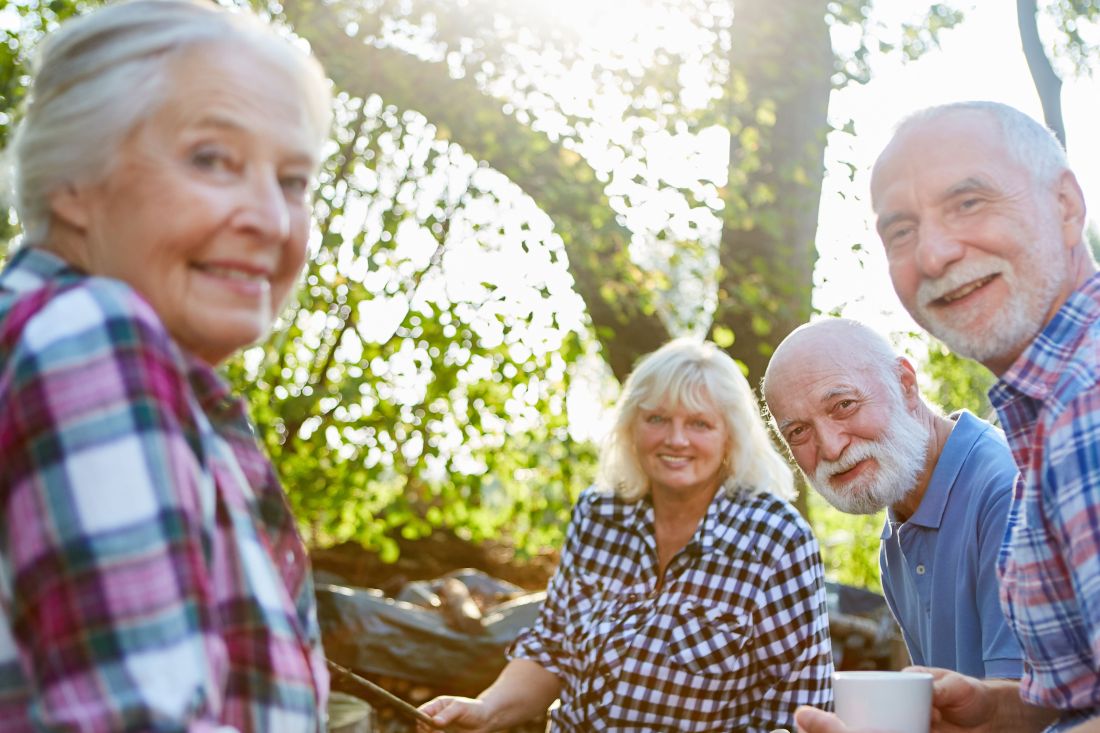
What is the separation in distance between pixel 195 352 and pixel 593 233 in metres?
4.03

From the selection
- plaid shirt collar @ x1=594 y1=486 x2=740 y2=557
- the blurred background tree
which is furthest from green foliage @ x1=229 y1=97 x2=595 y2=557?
plaid shirt collar @ x1=594 y1=486 x2=740 y2=557

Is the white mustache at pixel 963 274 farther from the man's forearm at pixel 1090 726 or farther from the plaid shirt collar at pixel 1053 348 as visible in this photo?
the man's forearm at pixel 1090 726

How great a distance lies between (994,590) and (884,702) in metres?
0.72

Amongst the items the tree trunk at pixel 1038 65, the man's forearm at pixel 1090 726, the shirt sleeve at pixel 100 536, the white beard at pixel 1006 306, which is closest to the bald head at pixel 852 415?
the white beard at pixel 1006 306

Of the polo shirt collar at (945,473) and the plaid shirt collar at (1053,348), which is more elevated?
the plaid shirt collar at (1053,348)

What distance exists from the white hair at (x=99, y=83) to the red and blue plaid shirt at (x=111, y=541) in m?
0.13

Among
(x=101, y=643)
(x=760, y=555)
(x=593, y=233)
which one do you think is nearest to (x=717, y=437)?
(x=760, y=555)

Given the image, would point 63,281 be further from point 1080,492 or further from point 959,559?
point 959,559

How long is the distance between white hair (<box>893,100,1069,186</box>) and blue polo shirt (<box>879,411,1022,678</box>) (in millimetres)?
828

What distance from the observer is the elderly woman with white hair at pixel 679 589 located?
9.34 feet

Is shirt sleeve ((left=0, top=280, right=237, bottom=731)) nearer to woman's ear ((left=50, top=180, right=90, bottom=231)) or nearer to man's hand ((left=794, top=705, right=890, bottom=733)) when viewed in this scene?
woman's ear ((left=50, top=180, right=90, bottom=231))

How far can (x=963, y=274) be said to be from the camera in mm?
1546

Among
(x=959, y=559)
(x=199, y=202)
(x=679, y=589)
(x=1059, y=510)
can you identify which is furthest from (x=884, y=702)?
(x=679, y=589)

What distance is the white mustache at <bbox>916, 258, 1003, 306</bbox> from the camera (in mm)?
1528
